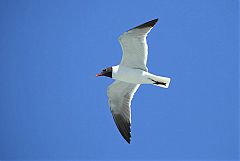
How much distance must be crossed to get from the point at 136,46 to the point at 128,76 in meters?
0.72

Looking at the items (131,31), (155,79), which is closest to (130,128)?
(155,79)

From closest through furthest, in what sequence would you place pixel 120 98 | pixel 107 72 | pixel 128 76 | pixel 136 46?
pixel 136 46
pixel 128 76
pixel 107 72
pixel 120 98

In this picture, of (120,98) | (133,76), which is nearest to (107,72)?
(133,76)

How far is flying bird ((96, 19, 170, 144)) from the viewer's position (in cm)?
1148

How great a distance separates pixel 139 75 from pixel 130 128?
49.8 inches

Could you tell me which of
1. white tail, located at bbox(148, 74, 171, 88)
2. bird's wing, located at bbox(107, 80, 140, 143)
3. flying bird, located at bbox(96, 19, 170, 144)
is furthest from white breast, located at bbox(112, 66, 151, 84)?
bird's wing, located at bbox(107, 80, 140, 143)

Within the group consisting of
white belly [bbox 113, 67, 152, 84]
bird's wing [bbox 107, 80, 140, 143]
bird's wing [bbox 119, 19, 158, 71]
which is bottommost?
bird's wing [bbox 107, 80, 140, 143]

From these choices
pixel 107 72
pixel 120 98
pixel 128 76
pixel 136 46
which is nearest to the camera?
pixel 136 46

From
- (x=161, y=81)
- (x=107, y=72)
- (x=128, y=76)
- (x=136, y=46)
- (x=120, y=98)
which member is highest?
(x=136, y=46)

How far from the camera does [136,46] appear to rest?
38.3ft

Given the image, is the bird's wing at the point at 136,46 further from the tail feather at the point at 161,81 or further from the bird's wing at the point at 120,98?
the bird's wing at the point at 120,98

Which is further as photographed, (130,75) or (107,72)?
(107,72)

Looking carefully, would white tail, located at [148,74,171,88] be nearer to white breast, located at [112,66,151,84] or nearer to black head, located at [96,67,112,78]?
white breast, located at [112,66,151,84]

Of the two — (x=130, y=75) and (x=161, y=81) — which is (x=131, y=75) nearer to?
(x=130, y=75)
